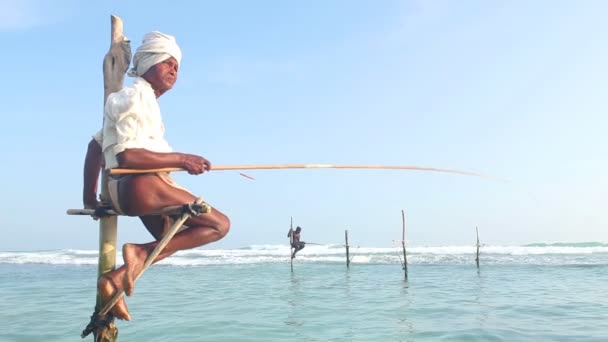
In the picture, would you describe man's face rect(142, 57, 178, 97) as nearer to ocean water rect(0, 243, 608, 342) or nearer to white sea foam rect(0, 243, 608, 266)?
ocean water rect(0, 243, 608, 342)

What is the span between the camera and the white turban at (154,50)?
312 centimetres

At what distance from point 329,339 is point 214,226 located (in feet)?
24.4

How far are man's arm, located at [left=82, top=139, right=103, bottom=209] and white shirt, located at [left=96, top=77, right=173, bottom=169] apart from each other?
49cm

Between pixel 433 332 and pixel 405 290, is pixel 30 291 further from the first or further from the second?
pixel 433 332

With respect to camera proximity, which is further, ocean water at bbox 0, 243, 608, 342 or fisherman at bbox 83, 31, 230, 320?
ocean water at bbox 0, 243, 608, 342

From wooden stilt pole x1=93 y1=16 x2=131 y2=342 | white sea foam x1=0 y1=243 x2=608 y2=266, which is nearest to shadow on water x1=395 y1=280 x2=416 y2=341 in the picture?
wooden stilt pole x1=93 y1=16 x2=131 y2=342

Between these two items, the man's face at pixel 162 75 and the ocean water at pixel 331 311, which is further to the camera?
the ocean water at pixel 331 311

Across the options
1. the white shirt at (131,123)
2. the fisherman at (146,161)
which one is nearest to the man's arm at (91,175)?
the fisherman at (146,161)

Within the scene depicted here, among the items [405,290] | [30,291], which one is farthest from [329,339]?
[30,291]

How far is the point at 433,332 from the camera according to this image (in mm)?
10648

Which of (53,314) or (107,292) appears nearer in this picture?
(107,292)

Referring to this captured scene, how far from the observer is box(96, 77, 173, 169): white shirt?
288 centimetres

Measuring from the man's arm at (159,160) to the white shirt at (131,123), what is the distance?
4cm

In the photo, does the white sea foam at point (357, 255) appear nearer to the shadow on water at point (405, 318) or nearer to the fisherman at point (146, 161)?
the shadow on water at point (405, 318)
